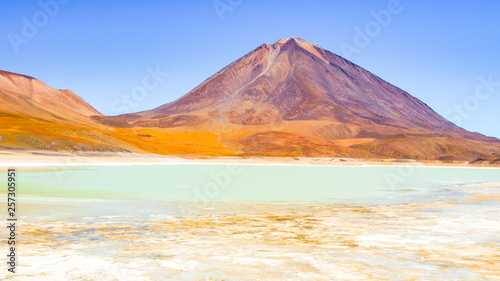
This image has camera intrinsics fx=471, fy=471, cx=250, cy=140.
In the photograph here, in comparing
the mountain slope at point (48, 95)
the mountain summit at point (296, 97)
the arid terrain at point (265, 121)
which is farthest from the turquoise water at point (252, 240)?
the mountain slope at point (48, 95)

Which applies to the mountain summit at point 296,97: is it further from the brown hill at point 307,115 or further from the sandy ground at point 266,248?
the sandy ground at point 266,248

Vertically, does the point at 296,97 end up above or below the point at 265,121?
above

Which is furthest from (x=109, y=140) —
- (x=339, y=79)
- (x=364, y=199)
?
(x=339, y=79)

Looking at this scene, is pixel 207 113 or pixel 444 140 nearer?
pixel 444 140

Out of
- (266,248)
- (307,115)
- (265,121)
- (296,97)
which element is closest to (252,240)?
(266,248)

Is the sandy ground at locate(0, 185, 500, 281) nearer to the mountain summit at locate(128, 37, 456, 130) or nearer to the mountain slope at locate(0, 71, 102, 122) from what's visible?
the mountain summit at locate(128, 37, 456, 130)

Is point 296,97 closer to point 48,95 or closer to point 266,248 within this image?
point 48,95

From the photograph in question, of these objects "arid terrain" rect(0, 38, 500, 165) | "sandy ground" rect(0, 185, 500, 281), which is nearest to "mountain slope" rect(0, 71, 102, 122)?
"arid terrain" rect(0, 38, 500, 165)

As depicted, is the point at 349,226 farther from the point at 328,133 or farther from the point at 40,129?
the point at 328,133
